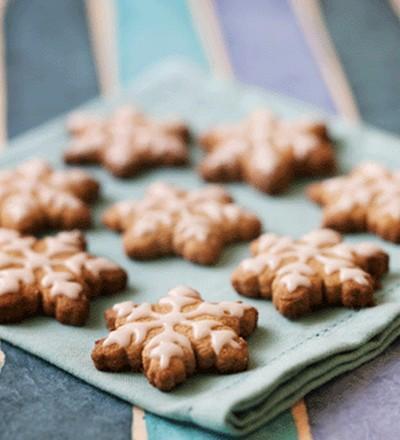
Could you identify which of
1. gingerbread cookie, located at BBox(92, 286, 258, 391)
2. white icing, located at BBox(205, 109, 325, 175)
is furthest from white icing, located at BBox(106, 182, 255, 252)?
gingerbread cookie, located at BBox(92, 286, 258, 391)

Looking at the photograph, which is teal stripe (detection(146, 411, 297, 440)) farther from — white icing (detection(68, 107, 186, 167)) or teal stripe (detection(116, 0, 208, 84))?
teal stripe (detection(116, 0, 208, 84))

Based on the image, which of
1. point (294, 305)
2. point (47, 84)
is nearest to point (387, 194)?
point (294, 305)

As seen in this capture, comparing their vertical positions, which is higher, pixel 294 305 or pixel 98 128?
pixel 98 128

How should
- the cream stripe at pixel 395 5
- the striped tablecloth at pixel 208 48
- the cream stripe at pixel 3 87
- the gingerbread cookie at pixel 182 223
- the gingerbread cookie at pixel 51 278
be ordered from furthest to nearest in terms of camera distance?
the cream stripe at pixel 395 5
the striped tablecloth at pixel 208 48
the cream stripe at pixel 3 87
the gingerbread cookie at pixel 182 223
the gingerbread cookie at pixel 51 278

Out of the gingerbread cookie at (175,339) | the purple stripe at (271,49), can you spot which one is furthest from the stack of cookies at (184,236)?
the purple stripe at (271,49)

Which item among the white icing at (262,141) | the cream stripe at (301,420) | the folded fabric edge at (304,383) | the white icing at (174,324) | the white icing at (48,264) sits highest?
the white icing at (48,264)

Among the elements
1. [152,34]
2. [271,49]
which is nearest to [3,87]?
[152,34]

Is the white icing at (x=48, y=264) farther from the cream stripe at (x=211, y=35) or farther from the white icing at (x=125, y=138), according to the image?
the cream stripe at (x=211, y=35)

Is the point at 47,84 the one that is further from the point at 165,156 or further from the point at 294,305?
the point at 294,305
